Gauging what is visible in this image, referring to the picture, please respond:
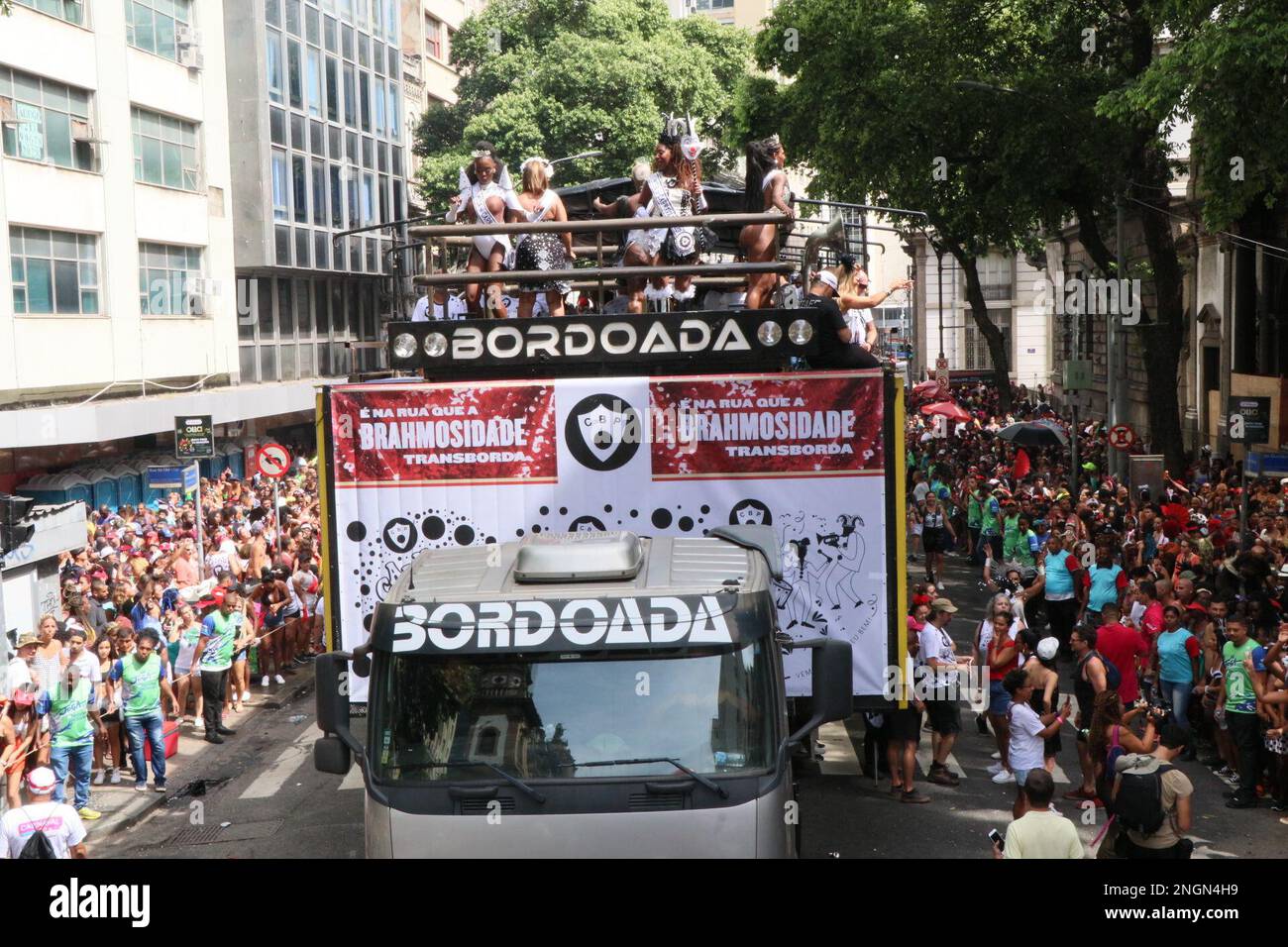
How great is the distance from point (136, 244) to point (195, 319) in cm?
319

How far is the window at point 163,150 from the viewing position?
110ft

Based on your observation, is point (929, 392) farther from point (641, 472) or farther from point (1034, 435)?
point (641, 472)

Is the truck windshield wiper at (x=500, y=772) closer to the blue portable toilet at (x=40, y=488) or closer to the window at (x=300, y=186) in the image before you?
the blue portable toilet at (x=40, y=488)

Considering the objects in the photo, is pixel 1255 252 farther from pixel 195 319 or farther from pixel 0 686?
pixel 0 686

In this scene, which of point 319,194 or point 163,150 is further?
point 319,194

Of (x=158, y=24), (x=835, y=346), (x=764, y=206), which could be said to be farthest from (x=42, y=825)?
(x=158, y=24)

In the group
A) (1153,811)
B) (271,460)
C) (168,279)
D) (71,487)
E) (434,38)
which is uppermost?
(434,38)

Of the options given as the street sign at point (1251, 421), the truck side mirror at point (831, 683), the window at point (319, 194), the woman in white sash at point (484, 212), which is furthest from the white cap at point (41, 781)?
the window at point (319, 194)

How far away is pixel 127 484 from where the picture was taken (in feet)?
107

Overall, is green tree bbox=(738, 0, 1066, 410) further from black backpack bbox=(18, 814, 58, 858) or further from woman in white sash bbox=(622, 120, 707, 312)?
black backpack bbox=(18, 814, 58, 858)

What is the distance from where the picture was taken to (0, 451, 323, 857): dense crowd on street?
12352 millimetres

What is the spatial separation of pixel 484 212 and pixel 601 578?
3843 millimetres

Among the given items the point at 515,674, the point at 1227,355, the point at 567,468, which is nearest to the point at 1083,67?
the point at 1227,355

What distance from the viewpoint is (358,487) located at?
9109mm
